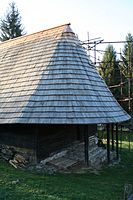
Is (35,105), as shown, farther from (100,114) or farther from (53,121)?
(100,114)

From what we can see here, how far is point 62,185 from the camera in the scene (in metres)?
8.12

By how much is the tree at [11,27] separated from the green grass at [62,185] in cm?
2602

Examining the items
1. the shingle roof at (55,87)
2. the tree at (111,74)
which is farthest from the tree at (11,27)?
the shingle roof at (55,87)

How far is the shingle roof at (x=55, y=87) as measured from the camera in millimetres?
10148

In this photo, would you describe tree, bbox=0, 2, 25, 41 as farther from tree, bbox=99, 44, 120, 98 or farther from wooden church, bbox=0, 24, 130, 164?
wooden church, bbox=0, 24, 130, 164

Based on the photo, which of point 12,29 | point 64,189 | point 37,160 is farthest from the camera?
point 12,29

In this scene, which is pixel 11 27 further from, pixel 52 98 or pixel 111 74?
pixel 52 98

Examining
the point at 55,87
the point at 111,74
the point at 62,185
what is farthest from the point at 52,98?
the point at 111,74

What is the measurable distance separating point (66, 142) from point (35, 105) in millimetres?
2501

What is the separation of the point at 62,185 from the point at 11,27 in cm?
2957

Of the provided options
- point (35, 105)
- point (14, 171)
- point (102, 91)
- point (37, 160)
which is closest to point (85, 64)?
point (102, 91)

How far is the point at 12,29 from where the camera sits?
34.8 metres

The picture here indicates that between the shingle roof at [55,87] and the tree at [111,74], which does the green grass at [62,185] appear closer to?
the shingle roof at [55,87]

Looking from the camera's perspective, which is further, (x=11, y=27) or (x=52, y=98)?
(x=11, y=27)
